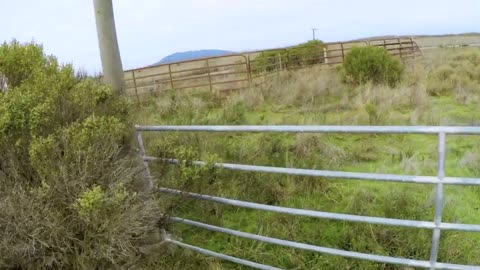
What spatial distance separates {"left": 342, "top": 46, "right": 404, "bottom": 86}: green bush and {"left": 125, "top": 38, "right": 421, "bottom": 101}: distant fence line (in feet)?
10.7

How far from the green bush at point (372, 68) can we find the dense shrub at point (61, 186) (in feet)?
36.3

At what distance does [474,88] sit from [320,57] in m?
9.84

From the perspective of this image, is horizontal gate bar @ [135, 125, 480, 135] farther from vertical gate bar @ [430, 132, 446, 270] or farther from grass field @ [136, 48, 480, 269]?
grass field @ [136, 48, 480, 269]

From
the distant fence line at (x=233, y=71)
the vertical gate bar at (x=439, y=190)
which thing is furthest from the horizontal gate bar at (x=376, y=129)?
the distant fence line at (x=233, y=71)

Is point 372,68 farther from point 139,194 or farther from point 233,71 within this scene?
point 139,194

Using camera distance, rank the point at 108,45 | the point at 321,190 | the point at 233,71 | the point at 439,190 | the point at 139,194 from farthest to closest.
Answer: the point at 233,71
the point at 321,190
the point at 108,45
the point at 139,194
the point at 439,190

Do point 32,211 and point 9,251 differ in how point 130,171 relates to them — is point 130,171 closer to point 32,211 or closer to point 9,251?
point 32,211

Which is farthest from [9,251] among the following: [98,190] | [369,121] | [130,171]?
[369,121]

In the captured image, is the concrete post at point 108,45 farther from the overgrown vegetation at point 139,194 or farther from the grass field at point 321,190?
the grass field at point 321,190

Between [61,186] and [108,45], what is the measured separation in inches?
56.7


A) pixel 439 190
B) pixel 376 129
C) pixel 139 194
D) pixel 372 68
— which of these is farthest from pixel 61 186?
pixel 372 68

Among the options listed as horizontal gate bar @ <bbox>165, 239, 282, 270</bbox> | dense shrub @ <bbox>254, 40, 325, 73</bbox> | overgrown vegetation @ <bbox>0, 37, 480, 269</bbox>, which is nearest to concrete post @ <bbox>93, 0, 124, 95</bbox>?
overgrown vegetation @ <bbox>0, 37, 480, 269</bbox>

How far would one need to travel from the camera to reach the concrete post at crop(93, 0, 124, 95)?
12.6 feet

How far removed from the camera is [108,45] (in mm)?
3898
